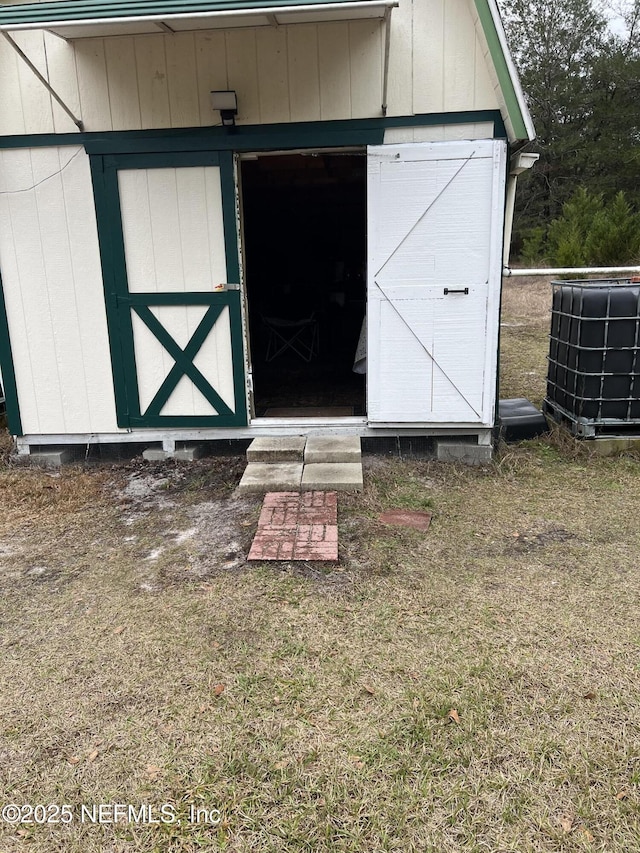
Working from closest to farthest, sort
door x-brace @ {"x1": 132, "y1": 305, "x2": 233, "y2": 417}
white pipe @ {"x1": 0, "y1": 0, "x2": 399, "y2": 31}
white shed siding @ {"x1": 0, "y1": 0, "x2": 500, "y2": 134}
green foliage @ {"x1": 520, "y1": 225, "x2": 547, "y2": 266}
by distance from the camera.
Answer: white pipe @ {"x1": 0, "y1": 0, "x2": 399, "y2": 31} → white shed siding @ {"x1": 0, "y1": 0, "x2": 500, "y2": 134} → door x-brace @ {"x1": 132, "y1": 305, "x2": 233, "y2": 417} → green foliage @ {"x1": 520, "y1": 225, "x2": 547, "y2": 266}

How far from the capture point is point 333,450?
4324 mm

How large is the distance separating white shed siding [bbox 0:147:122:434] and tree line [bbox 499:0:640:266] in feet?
56.7

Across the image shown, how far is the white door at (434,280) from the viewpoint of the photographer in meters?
4.05

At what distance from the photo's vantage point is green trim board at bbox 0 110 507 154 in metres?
4.02

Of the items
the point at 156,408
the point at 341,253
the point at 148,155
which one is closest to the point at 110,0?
the point at 148,155

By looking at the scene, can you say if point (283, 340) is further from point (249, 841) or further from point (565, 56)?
point (565, 56)

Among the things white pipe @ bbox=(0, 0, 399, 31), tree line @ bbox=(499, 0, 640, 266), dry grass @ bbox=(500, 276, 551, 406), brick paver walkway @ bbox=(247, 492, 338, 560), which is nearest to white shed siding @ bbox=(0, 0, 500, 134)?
white pipe @ bbox=(0, 0, 399, 31)

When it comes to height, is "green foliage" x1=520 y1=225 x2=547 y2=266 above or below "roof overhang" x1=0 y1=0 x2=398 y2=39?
below

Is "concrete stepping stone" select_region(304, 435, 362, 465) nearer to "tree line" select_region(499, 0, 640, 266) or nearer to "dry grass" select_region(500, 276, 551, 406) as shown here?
"dry grass" select_region(500, 276, 551, 406)

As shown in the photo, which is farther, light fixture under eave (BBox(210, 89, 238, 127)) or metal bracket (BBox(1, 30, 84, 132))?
light fixture under eave (BBox(210, 89, 238, 127))

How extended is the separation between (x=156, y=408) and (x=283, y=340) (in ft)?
11.4

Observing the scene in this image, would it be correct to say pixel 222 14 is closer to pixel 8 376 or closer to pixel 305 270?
pixel 8 376

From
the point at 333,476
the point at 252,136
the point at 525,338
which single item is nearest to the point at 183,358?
the point at 333,476

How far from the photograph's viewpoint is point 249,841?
66.3 inches
